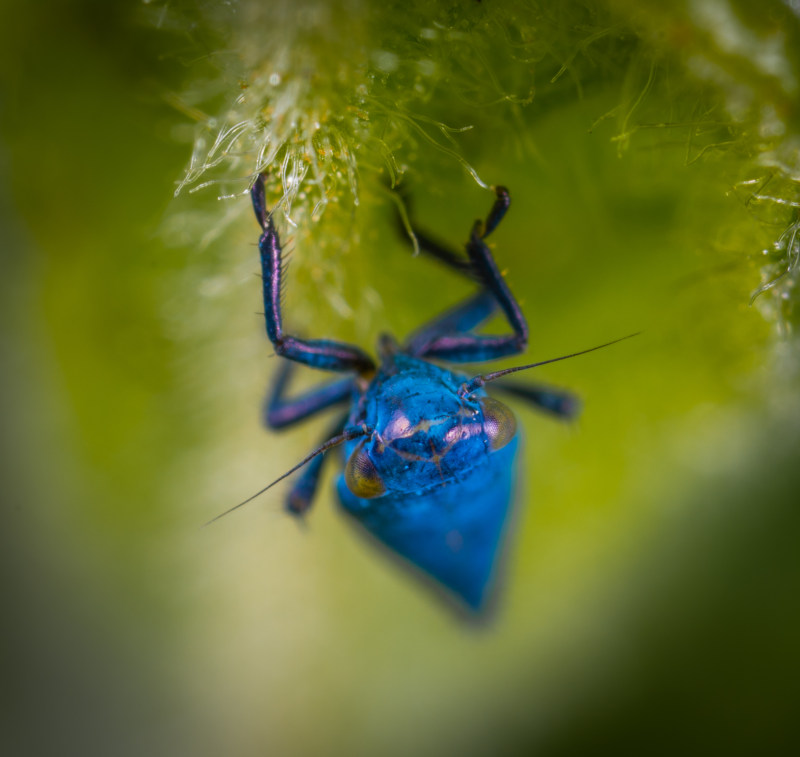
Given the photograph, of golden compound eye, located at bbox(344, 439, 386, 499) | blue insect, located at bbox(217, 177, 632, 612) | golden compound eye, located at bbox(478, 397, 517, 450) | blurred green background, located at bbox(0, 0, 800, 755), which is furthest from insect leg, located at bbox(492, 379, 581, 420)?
golden compound eye, located at bbox(344, 439, 386, 499)

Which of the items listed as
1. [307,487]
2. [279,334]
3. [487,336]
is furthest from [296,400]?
[487,336]

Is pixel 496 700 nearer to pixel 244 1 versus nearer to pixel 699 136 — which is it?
pixel 699 136

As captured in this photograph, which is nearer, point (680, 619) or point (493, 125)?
point (493, 125)

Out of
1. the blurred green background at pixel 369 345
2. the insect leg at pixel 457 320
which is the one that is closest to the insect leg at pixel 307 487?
the blurred green background at pixel 369 345

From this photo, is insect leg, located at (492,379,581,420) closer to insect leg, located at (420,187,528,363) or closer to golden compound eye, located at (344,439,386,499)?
insect leg, located at (420,187,528,363)

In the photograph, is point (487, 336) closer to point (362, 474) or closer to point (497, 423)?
point (497, 423)

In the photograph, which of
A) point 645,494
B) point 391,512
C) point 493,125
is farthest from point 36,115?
point 645,494
